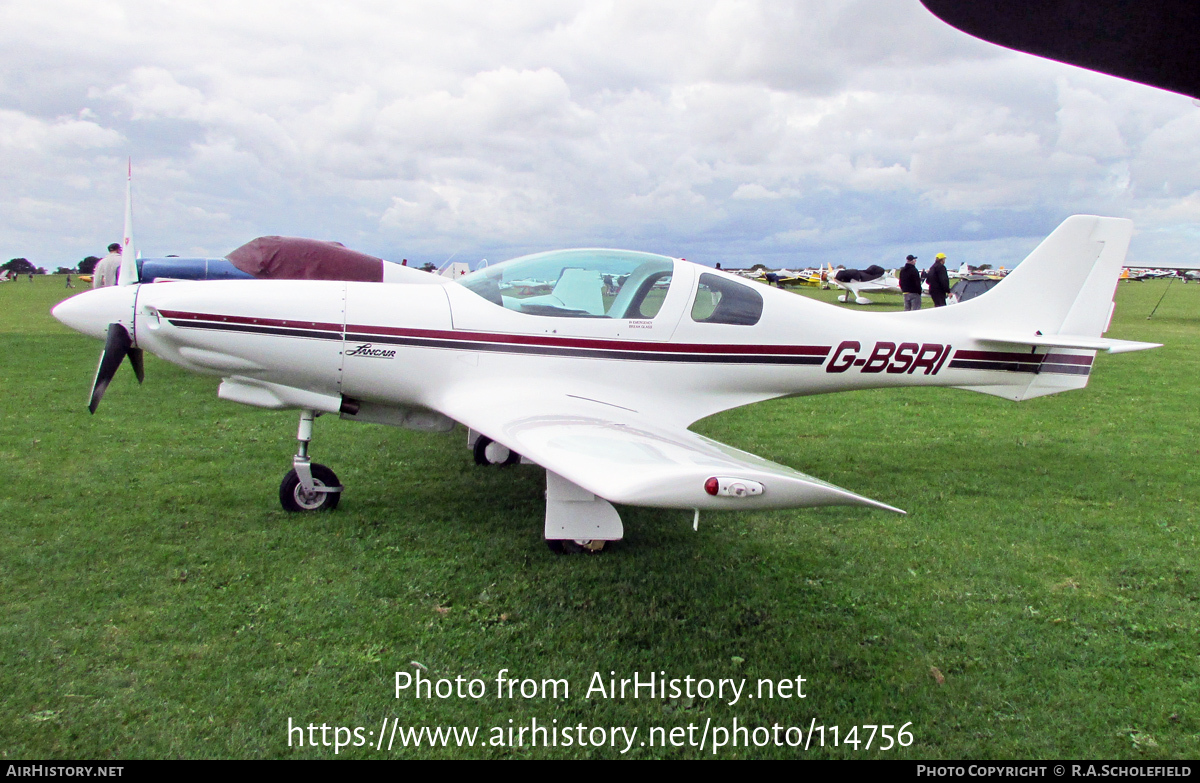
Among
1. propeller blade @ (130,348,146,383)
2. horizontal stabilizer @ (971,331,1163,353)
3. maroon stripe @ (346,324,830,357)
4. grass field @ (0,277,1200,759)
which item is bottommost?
grass field @ (0,277,1200,759)

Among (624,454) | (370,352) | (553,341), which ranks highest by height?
(553,341)

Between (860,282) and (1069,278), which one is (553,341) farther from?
(860,282)

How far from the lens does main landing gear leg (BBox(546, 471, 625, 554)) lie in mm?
4305

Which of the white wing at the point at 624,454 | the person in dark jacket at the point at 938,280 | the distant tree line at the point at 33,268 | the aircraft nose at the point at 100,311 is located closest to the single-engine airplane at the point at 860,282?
the person in dark jacket at the point at 938,280

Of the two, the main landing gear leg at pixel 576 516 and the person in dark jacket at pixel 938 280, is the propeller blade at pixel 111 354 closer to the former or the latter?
the main landing gear leg at pixel 576 516

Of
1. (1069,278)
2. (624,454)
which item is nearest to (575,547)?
(624,454)

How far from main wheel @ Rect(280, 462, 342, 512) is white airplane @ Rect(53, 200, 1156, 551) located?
0.01 meters

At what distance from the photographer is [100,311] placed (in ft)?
15.7

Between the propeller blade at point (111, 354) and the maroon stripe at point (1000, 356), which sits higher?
the maroon stripe at point (1000, 356)

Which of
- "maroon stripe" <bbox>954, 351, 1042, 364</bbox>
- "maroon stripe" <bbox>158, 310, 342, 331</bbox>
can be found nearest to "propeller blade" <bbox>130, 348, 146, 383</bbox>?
"maroon stripe" <bbox>158, 310, 342, 331</bbox>

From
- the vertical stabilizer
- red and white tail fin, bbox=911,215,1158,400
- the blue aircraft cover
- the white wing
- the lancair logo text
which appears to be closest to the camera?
the white wing

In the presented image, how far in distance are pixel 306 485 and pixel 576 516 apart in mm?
2241

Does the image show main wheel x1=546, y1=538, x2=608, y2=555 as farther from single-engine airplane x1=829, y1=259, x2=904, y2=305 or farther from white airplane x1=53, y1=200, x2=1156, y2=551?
single-engine airplane x1=829, y1=259, x2=904, y2=305

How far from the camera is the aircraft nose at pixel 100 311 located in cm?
480
